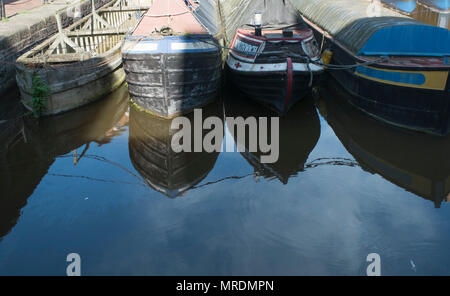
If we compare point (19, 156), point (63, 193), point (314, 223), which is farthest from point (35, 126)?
point (314, 223)

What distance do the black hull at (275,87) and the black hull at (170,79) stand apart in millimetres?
1295

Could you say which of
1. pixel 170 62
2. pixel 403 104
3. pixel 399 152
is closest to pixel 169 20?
pixel 170 62

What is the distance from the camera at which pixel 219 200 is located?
8164 mm

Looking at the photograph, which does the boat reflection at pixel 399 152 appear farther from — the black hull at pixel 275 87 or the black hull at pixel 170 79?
the black hull at pixel 170 79

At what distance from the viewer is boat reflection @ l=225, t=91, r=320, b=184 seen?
951 centimetres

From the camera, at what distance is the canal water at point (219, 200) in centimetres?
648

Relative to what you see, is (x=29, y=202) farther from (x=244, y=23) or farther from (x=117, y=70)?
(x=244, y=23)

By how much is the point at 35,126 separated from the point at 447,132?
39.7ft

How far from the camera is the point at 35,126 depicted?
11312 mm

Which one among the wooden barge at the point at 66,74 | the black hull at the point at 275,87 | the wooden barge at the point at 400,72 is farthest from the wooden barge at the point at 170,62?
the wooden barge at the point at 400,72

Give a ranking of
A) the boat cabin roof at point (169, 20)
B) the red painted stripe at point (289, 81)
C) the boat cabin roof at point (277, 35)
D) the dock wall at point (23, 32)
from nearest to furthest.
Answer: the red painted stripe at point (289, 81) → the boat cabin roof at point (169, 20) → the boat cabin roof at point (277, 35) → the dock wall at point (23, 32)

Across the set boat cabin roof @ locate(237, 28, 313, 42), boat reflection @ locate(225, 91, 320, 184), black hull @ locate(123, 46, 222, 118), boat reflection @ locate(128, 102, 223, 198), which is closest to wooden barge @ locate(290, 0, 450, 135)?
boat cabin roof @ locate(237, 28, 313, 42)

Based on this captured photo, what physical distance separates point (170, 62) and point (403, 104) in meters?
6.95

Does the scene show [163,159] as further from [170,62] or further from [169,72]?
[170,62]
